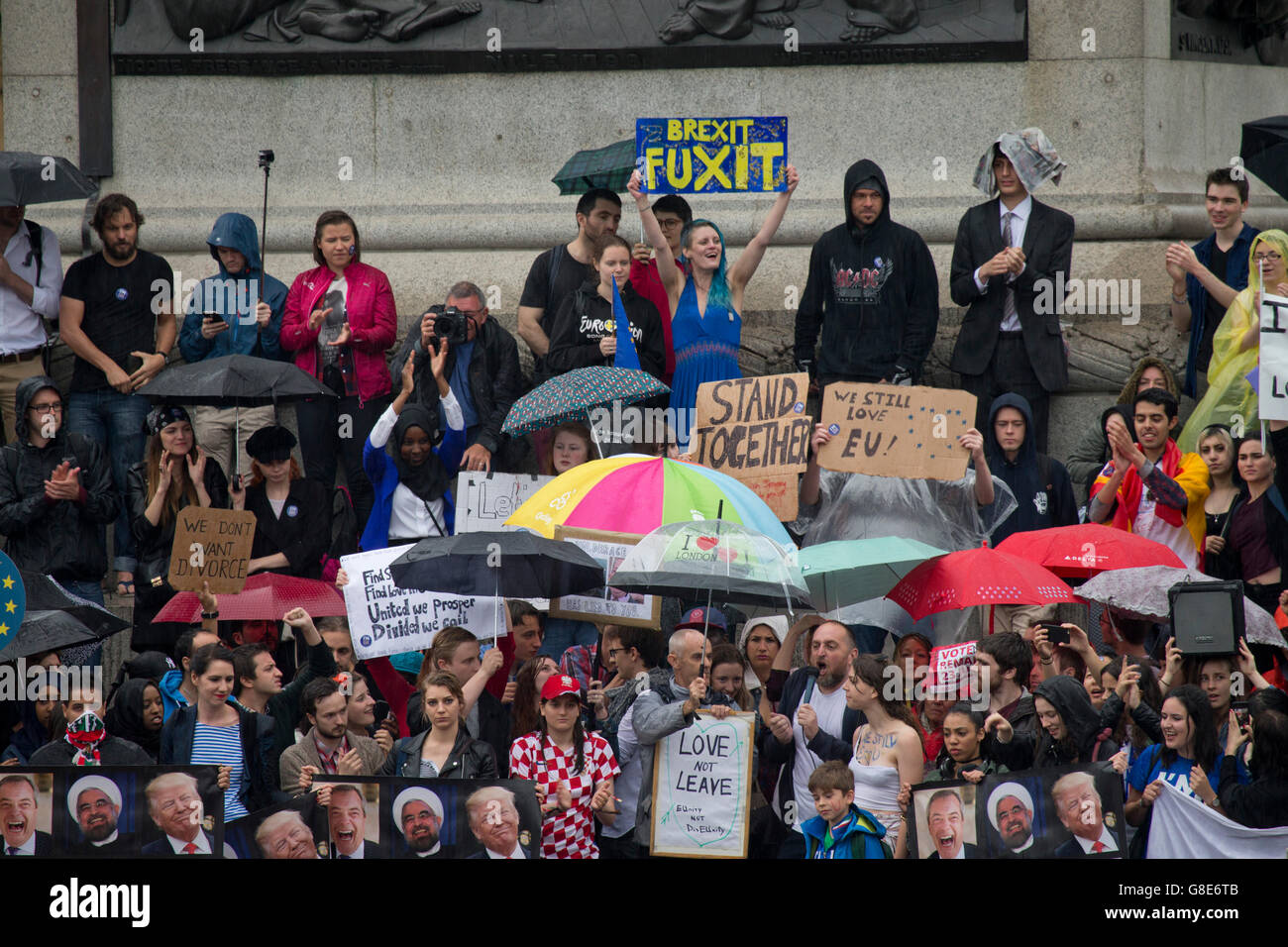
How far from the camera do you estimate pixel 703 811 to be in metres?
10.9

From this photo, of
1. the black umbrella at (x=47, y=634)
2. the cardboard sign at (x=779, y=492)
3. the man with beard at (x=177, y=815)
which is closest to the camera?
the man with beard at (x=177, y=815)

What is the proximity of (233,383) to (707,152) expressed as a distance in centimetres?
330

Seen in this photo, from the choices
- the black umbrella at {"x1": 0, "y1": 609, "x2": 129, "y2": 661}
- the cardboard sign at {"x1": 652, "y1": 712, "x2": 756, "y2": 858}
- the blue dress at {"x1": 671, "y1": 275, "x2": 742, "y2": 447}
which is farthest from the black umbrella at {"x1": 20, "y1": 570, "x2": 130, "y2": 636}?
the blue dress at {"x1": 671, "y1": 275, "x2": 742, "y2": 447}

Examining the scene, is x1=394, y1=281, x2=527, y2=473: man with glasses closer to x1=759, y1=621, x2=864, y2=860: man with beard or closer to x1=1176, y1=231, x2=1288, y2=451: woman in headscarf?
x1=759, y1=621, x2=864, y2=860: man with beard

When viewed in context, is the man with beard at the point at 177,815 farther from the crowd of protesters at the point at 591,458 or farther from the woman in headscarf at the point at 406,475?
the woman in headscarf at the point at 406,475

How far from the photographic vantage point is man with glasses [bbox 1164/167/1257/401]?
46.8 ft

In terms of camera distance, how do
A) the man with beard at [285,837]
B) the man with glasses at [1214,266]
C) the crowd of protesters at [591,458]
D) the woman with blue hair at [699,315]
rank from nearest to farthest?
the man with beard at [285,837] → the crowd of protesters at [591,458] → the woman with blue hair at [699,315] → the man with glasses at [1214,266]

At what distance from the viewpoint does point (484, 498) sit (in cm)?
1363

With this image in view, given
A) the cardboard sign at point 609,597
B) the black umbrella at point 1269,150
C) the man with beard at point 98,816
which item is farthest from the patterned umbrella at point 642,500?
the black umbrella at point 1269,150

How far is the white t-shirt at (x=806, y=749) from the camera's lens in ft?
36.5

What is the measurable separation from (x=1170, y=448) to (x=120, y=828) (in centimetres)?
670

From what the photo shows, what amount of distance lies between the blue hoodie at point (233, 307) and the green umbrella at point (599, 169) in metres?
2.13

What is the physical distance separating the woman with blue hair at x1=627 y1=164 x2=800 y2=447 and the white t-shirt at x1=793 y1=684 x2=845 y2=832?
3.05 meters

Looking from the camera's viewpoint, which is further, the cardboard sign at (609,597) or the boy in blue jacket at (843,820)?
the cardboard sign at (609,597)
